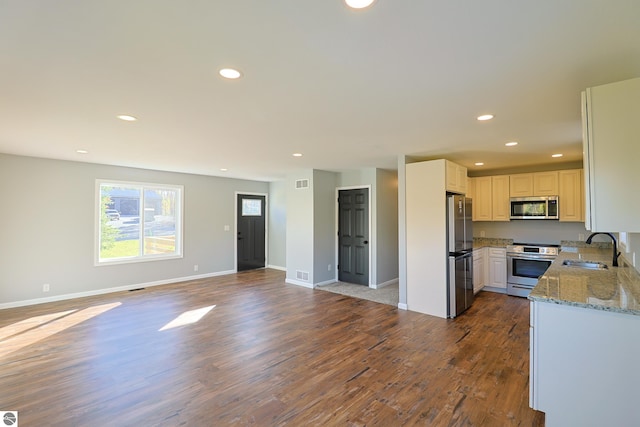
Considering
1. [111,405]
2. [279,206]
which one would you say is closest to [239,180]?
[279,206]

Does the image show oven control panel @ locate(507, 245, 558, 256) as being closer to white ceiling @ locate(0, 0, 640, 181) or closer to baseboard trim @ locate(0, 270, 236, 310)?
white ceiling @ locate(0, 0, 640, 181)

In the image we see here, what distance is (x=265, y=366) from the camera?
9.70 ft

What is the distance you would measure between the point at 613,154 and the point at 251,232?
7416 millimetres

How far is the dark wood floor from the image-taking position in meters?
2.25

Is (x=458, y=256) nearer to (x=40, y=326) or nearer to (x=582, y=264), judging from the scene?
(x=582, y=264)

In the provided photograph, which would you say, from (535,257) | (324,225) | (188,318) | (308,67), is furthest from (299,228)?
(308,67)

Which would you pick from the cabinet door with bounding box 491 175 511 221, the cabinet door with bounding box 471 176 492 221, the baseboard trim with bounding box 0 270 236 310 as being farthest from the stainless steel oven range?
the baseboard trim with bounding box 0 270 236 310

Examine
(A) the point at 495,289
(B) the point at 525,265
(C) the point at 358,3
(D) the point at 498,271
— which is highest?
(C) the point at 358,3

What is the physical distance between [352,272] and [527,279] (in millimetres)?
3188

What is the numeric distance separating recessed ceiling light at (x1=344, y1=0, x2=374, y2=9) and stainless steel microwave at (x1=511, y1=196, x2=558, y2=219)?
5.51 metres

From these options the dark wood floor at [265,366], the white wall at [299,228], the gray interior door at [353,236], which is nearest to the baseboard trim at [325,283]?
the white wall at [299,228]

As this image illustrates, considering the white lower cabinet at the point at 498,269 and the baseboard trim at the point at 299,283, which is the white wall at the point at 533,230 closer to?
the white lower cabinet at the point at 498,269

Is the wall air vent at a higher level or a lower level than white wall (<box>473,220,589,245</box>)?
higher

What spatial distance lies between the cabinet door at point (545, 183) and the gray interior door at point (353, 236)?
3.06 metres
